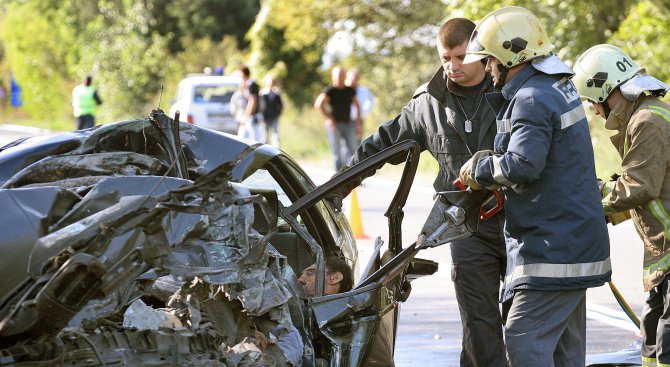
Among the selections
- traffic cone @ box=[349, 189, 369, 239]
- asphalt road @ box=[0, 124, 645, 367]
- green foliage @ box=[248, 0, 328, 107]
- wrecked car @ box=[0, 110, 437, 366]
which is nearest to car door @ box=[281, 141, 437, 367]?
wrecked car @ box=[0, 110, 437, 366]

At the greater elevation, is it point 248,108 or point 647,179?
point 248,108

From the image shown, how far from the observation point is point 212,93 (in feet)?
96.2

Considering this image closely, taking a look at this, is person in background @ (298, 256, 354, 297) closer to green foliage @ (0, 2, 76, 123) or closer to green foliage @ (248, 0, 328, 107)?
green foliage @ (248, 0, 328, 107)

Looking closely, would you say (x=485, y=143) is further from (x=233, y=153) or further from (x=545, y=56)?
(x=233, y=153)

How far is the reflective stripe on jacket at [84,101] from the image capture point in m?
25.4

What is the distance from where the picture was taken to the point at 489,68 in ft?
17.6

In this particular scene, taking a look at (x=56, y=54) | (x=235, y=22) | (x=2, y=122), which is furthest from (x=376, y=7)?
(x=2, y=122)

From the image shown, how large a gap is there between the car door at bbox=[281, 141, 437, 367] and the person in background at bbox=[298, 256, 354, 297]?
58 millimetres

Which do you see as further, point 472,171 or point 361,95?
point 361,95

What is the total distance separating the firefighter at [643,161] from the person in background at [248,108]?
17.3 meters

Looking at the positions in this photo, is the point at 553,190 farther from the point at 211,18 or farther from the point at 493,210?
the point at 211,18

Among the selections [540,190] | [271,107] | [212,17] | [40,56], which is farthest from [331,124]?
[40,56]

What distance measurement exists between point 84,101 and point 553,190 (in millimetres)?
21290

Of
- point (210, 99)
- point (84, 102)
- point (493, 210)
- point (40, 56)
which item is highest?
point (40, 56)
